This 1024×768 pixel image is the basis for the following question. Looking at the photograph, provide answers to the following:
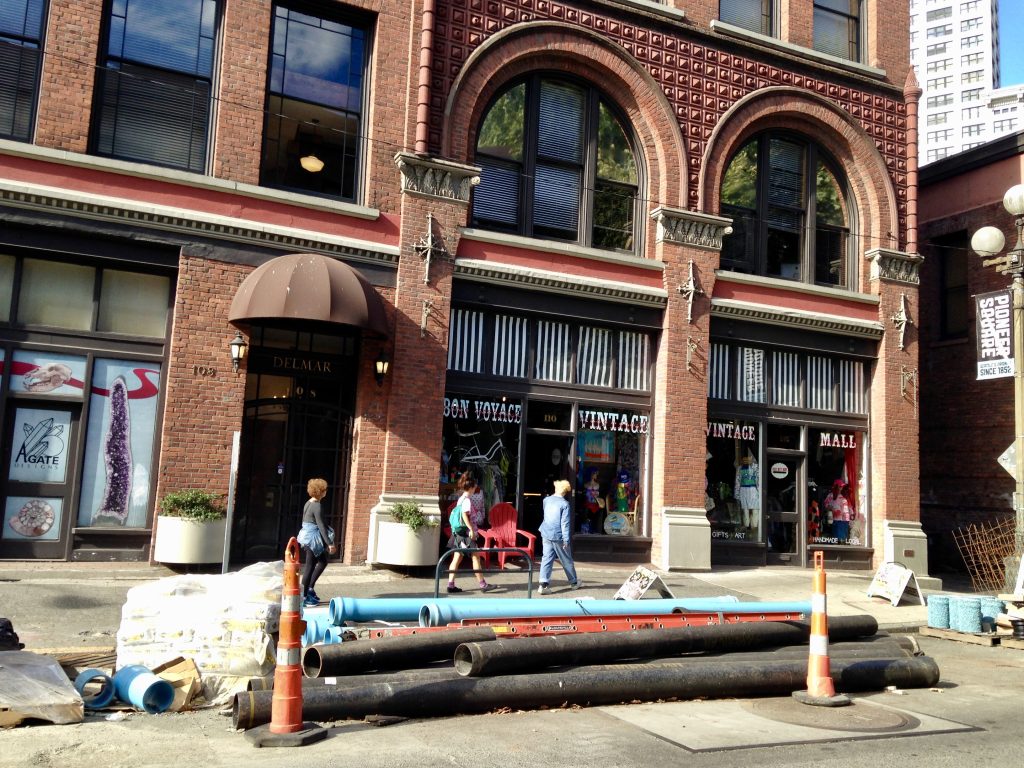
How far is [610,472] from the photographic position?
16828 millimetres

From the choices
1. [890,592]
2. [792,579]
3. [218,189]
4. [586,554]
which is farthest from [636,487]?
[218,189]

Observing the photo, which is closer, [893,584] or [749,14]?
[893,584]

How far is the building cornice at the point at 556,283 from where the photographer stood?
15.5m

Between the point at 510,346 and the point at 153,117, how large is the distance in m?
6.88

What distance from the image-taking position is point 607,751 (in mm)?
6023

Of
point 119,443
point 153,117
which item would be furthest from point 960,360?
point 119,443

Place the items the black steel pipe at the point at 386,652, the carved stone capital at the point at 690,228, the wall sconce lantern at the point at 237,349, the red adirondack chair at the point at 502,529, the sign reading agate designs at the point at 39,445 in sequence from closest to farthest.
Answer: the black steel pipe at the point at 386,652 < the sign reading agate designs at the point at 39,445 < the wall sconce lantern at the point at 237,349 < the red adirondack chair at the point at 502,529 < the carved stone capital at the point at 690,228

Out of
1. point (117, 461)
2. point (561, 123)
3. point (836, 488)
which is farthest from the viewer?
point (836, 488)

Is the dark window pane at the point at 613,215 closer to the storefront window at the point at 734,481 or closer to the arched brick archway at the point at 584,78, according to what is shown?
the arched brick archway at the point at 584,78

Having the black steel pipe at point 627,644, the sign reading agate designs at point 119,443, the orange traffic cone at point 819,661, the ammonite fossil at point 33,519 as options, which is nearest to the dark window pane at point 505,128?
the sign reading agate designs at point 119,443

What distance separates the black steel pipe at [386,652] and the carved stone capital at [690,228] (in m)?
11.0

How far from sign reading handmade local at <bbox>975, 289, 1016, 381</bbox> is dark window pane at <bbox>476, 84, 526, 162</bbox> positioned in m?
8.57

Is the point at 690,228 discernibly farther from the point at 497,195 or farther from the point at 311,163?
the point at 311,163

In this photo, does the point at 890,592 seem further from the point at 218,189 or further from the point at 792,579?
the point at 218,189
